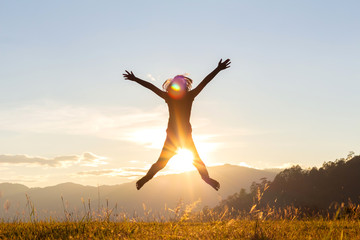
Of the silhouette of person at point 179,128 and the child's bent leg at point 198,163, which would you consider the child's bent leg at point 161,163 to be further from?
the child's bent leg at point 198,163

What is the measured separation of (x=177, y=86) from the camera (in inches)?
311

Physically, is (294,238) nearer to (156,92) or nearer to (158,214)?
(158,214)


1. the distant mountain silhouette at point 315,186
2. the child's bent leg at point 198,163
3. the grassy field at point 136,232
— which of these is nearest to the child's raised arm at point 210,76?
the child's bent leg at point 198,163

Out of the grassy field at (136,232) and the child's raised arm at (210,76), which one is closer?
the grassy field at (136,232)

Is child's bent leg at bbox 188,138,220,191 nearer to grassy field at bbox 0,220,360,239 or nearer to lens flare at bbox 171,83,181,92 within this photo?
lens flare at bbox 171,83,181,92

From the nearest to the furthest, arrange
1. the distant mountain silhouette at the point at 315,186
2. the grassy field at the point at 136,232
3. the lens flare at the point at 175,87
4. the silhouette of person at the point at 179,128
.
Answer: the grassy field at the point at 136,232 < the silhouette of person at the point at 179,128 < the lens flare at the point at 175,87 < the distant mountain silhouette at the point at 315,186

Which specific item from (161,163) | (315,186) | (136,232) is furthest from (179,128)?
(315,186)

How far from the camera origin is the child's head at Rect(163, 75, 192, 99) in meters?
7.79

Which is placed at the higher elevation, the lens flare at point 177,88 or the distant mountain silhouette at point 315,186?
the lens flare at point 177,88

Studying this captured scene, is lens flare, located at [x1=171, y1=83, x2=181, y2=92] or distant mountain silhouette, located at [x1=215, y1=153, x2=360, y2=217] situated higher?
lens flare, located at [x1=171, y1=83, x2=181, y2=92]


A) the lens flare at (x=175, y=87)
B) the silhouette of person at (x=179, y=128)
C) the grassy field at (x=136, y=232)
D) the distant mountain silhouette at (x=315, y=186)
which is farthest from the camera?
the distant mountain silhouette at (x=315, y=186)

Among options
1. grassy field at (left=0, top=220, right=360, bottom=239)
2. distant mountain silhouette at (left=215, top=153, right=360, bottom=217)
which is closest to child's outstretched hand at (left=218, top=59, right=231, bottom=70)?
grassy field at (left=0, top=220, right=360, bottom=239)

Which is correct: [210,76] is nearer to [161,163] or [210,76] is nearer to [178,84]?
[178,84]

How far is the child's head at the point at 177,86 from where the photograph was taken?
7.79 meters
